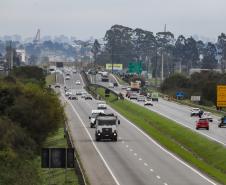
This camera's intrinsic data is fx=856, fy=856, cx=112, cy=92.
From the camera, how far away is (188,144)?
62.8 m

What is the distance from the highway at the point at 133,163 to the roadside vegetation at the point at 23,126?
286cm

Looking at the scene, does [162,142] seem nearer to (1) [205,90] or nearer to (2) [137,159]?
(2) [137,159]

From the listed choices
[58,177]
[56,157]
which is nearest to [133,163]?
[58,177]

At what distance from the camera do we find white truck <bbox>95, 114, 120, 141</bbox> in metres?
61.6

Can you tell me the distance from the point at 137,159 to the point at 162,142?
44.2ft

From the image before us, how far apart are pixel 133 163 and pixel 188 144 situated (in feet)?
54.1

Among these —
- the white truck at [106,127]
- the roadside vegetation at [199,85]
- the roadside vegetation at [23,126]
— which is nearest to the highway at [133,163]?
the white truck at [106,127]

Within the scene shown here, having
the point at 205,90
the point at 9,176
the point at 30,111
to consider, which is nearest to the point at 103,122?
the point at 30,111

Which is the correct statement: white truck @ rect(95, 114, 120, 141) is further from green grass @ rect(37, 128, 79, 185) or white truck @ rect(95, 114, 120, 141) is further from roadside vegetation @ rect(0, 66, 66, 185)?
green grass @ rect(37, 128, 79, 185)

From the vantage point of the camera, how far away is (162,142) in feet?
205

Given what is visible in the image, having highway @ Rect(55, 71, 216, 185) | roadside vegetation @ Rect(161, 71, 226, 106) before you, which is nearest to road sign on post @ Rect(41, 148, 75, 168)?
highway @ Rect(55, 71, 216, 185)

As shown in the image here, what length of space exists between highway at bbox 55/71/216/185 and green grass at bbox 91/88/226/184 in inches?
33.0

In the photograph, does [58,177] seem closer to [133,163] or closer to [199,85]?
[133,163]

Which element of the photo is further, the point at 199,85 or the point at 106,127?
the point at 199,85
